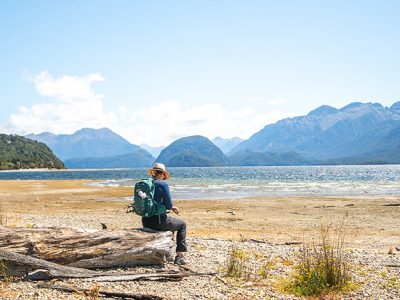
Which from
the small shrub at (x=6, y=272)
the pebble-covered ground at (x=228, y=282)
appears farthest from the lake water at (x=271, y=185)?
the small shrub at (x=6, y=272)

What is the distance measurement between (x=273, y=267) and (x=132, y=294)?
4.47 meters

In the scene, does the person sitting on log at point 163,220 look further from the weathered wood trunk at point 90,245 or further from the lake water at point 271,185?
the lake water at point 271,185

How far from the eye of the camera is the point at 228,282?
764 cm

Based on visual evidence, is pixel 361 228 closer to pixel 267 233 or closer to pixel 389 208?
pixel 267 233

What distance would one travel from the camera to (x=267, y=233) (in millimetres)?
16266

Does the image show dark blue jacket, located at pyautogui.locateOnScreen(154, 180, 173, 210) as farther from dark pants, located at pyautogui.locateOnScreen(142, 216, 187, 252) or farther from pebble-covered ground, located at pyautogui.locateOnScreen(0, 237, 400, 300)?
pebble-covered ground, located at pyautogui.locateOnScreen(0, 237, 400, 300)

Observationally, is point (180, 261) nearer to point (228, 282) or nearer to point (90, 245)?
point (228, 282)

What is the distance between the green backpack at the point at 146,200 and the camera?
8.17m

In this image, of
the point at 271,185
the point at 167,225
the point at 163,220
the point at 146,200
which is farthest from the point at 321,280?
the point at 271,185

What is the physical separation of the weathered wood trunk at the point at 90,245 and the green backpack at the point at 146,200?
580 mm

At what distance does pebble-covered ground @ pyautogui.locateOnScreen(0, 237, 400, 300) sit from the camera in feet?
22.0

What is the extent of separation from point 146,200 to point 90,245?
1.74m

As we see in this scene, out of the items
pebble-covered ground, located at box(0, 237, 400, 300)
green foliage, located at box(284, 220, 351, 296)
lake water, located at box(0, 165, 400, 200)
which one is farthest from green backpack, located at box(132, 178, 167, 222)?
lake water, located at box(0, 165, 400, 200)

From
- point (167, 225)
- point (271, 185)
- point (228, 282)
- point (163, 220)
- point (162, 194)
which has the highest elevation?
point (162, 194)
